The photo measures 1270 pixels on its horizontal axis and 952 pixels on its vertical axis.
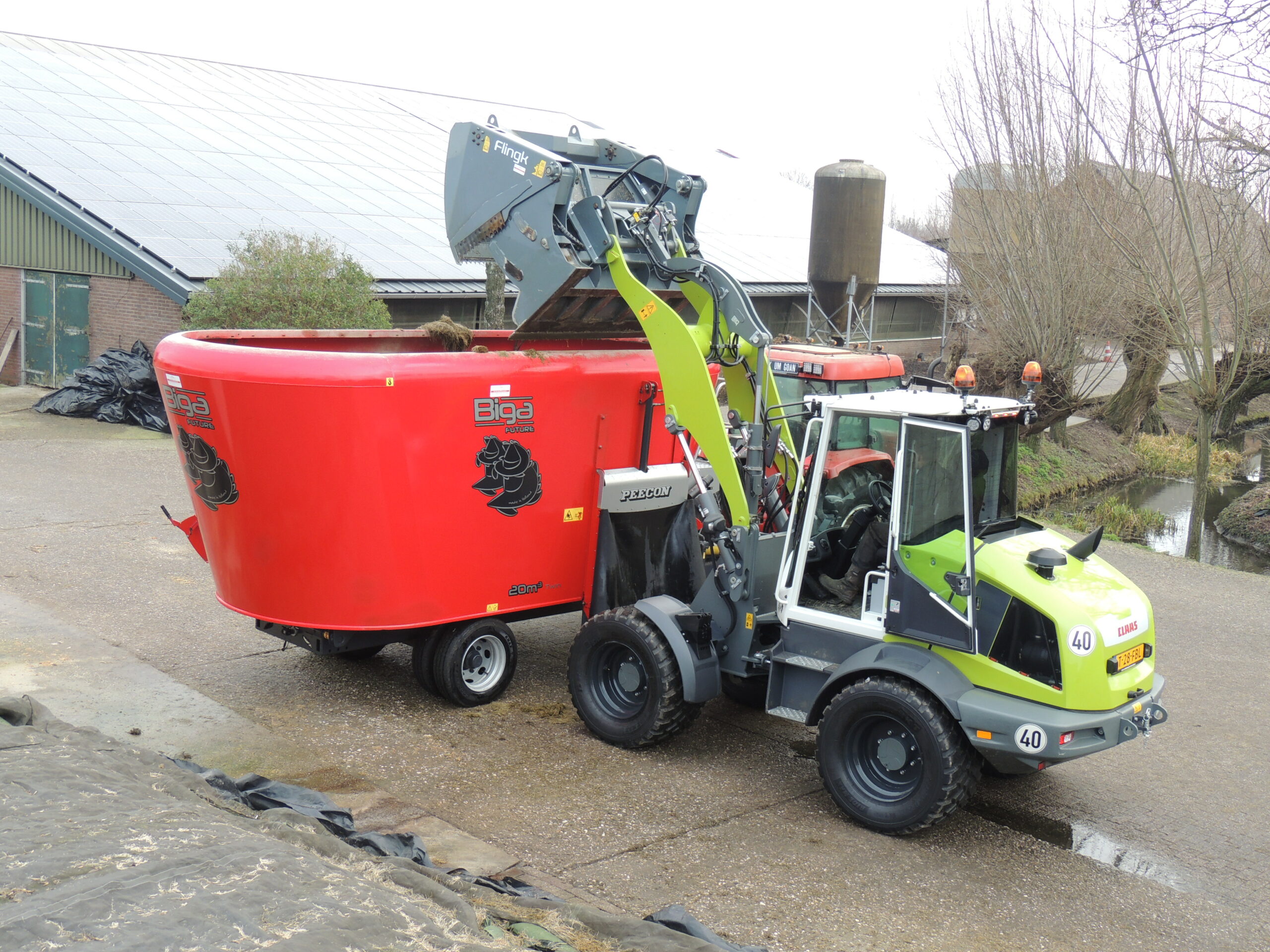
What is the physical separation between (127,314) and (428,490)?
15561 millimetres

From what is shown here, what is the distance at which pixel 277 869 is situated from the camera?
366 cm

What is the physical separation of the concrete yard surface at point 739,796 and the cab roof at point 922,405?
85.8 inches

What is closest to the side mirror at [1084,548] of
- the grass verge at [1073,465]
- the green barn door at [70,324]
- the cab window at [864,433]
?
the cab window at [864,433]

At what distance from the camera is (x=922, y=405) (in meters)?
5.86

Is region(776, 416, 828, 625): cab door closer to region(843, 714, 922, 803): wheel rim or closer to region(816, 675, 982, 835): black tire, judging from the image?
region(816, 675, 982, 835): black tire

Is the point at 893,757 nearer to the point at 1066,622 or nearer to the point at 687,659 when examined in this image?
the point at 1066,622

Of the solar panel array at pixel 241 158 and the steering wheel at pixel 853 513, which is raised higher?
the solar panel array at pixel 241 158

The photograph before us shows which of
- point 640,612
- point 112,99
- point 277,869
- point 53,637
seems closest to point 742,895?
point 640,612

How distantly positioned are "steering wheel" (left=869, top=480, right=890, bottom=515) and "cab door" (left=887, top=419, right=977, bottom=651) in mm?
506

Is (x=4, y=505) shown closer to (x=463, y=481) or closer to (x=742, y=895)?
(x=463, y=481)

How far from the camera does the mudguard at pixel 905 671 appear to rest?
18.2ft

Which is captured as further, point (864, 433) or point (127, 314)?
point (127, 314)

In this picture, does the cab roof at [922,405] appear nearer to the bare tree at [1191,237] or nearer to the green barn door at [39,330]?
the bare tree at [1191,237]

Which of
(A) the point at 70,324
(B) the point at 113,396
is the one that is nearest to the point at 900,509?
(B) the point at 113,396
